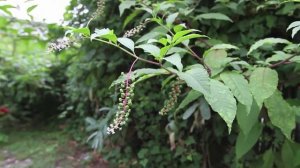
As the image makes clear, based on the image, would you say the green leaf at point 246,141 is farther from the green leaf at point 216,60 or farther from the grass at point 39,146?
the grass at point 39,146

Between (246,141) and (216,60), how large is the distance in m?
0.34

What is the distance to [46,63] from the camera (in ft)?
11.9

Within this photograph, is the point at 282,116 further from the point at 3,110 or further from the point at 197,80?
the point at 3,110

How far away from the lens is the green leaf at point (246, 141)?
1.24m

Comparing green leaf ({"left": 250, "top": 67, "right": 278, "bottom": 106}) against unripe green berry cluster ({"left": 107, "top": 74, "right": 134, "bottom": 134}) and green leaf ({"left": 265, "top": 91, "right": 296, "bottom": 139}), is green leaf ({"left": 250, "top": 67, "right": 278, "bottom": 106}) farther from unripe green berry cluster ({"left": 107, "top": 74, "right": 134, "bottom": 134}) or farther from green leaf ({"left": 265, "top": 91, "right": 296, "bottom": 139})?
unripe green berry cluster ({"left": 107, "top": 74, "right": 134, "bottom": 134})

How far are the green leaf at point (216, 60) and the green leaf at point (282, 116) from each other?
0.61 ft

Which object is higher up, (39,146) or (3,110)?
(3,110)

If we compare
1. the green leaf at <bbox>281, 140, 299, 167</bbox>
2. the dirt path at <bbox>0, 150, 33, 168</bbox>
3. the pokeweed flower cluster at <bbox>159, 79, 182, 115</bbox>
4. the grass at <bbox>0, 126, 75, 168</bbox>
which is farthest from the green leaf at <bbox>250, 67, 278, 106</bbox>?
the dirt path at <bbox>0, 150, 33, 168</bbox>

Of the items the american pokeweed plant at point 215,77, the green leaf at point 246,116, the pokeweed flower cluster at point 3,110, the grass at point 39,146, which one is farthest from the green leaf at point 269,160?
the pokeweed flower cluster at point 3,110

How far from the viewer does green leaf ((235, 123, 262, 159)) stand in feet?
4.08

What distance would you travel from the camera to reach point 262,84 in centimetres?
100

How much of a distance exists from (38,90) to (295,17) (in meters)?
2.69

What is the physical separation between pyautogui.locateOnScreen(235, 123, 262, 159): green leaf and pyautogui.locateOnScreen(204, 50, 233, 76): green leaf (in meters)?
0.31

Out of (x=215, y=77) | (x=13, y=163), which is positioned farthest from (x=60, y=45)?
(x=13, y=163)
